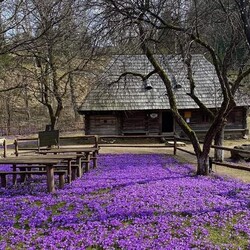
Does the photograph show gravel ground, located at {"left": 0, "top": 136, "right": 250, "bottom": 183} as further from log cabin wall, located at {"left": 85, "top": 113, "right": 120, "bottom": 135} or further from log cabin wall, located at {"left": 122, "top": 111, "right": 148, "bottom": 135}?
log cabin wall, located at {"left": 122, "top": 111, "right": 148, "bottom": 135}

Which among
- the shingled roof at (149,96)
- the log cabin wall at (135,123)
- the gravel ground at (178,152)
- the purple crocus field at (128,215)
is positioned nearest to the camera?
the purple crocus field at (128,215)

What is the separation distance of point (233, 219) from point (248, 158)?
1049 centimetres

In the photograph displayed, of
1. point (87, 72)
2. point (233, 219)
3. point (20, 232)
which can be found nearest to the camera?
point (20, 232)

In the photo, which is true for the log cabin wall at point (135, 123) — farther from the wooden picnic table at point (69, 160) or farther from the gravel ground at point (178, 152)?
the wooden picnic table at point (69, 160)

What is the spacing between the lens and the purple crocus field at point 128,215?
539 centimetres

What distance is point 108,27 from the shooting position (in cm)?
981

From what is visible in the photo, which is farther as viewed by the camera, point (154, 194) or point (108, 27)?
point (108, 27)

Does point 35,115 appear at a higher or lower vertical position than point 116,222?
higher

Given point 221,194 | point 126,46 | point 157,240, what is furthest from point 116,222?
point 126,46

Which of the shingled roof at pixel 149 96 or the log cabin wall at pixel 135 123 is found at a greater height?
the shingled roof at pixel 149 96

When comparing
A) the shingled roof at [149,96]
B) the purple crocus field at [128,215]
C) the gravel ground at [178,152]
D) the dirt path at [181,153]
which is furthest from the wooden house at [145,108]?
the purple crocus field at [128,215]

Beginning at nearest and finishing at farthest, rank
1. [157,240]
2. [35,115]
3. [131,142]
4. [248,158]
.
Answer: [157,240], [248,158], [131,142], [35,115]

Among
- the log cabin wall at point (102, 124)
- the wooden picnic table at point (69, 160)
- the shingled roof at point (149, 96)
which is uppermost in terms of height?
the shingled roof at point (149, 96)

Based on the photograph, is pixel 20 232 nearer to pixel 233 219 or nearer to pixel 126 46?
pixel 233 219
